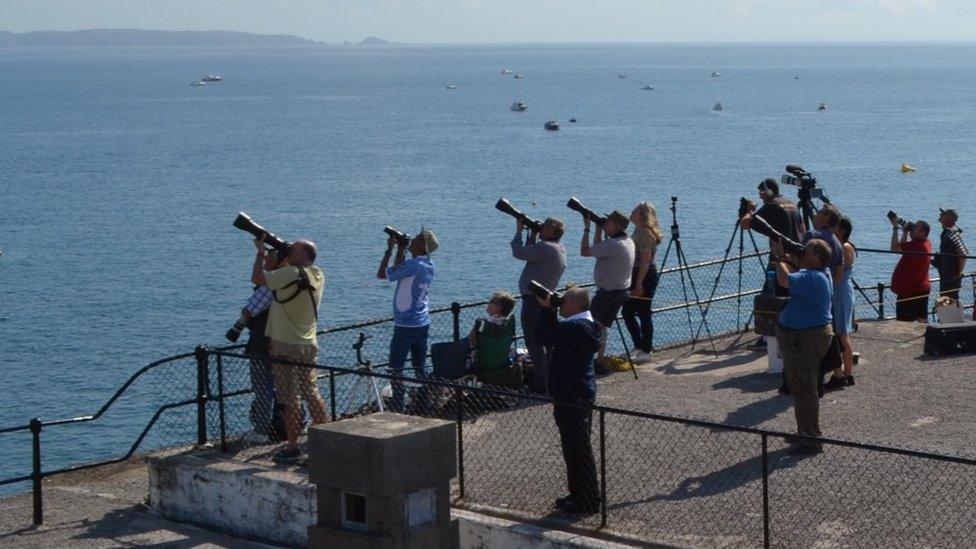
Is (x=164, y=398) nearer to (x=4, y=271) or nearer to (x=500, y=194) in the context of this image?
(x=4, y=271)

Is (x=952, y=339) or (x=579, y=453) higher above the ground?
(x=579, y=453)

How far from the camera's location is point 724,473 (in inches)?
423

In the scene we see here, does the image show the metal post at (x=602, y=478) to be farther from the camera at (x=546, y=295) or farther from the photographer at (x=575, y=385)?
the camera at (x=546, y=295)

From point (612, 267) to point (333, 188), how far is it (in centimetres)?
6660

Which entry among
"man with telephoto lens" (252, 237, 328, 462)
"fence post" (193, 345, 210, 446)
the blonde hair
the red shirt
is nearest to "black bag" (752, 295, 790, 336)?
the blonde hair

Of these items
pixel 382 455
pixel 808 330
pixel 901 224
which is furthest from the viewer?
pixel 901 224

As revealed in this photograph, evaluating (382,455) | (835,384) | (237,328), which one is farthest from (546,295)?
(835,384)

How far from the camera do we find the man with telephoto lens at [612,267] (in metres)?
13.7

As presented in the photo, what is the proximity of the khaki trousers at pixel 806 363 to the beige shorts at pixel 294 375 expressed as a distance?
3677 millimetres

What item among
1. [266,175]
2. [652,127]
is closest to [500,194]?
[266,175]

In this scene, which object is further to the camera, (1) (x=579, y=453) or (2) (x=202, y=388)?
(2) (x=202, y=388)

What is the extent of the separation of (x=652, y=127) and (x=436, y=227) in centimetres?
6750

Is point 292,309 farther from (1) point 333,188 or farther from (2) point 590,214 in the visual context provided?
(1) point 333,188

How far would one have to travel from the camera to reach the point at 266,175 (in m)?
87.9
